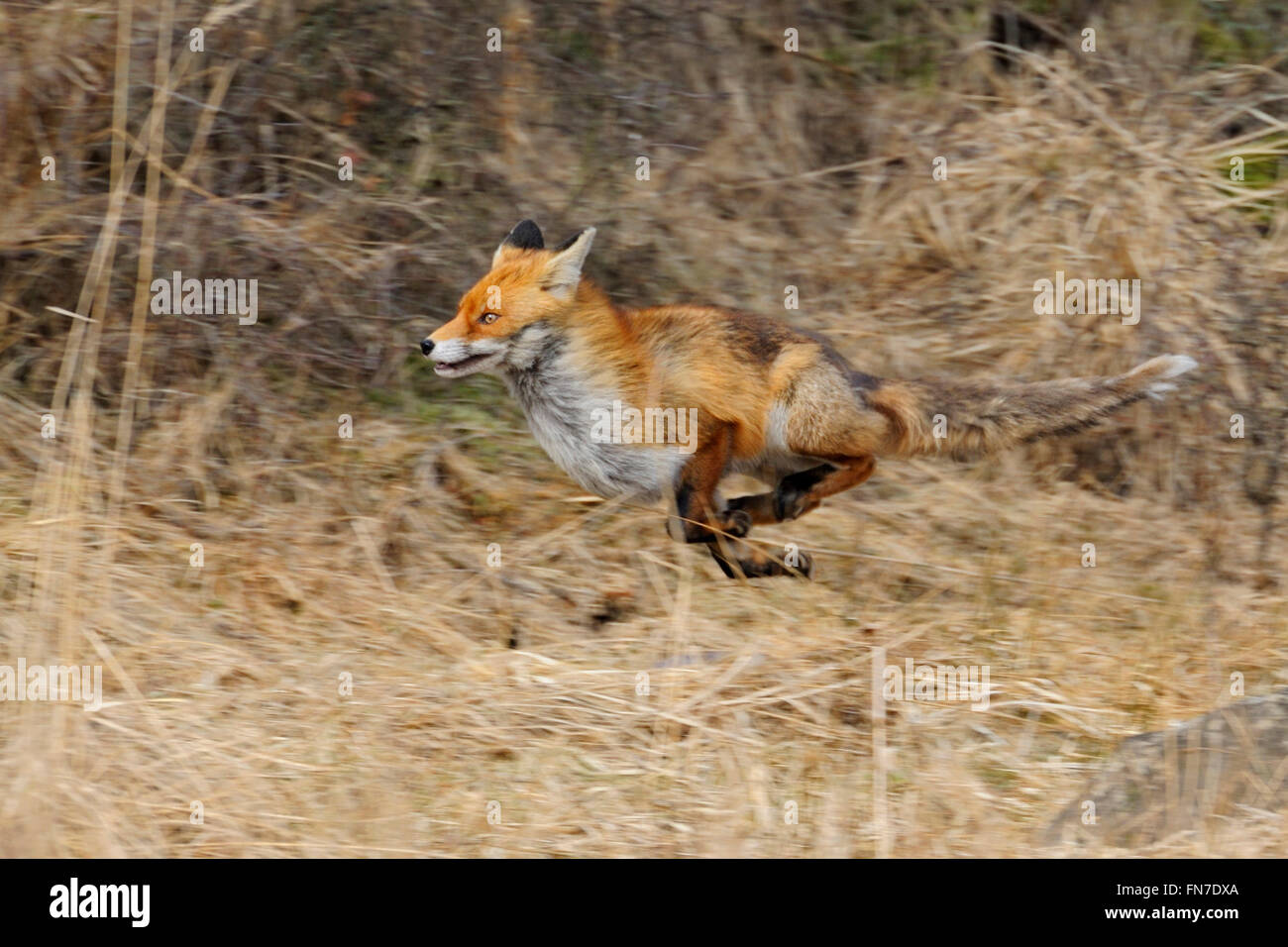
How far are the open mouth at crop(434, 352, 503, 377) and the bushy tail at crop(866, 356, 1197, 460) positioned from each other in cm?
176

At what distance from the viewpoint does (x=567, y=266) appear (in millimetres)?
6766

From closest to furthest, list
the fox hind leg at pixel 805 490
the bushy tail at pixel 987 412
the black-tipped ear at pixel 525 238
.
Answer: the bushy tail at pixel 987 412, the fox hind leg at pixel 805 490, the black-tipped ear at pixel 525 238

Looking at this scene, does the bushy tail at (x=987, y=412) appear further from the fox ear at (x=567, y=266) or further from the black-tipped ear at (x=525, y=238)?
the black-tipped ear at (x=525, y=238)

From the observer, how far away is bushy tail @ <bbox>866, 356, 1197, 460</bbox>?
6.82 metres

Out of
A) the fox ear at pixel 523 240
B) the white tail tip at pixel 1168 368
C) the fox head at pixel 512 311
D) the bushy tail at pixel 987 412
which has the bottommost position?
the bushy tail at pixel 987 412

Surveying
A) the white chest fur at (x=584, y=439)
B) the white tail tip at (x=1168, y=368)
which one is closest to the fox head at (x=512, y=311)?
the white chest fur at (x=584, y=439)

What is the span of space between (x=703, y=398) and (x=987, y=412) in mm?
1349

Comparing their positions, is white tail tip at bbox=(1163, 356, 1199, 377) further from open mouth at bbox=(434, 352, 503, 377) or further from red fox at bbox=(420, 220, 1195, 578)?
open mouth at bbox=(434, 352, 503, 377)

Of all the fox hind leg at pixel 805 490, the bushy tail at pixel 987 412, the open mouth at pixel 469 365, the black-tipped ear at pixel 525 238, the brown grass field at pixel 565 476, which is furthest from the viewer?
the black-tipped ear at pixel 525 238

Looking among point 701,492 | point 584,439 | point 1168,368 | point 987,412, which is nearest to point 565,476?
point 584,439

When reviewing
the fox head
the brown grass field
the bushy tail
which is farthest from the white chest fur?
the bushy tail

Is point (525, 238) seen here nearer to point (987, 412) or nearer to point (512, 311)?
point (512, 311)

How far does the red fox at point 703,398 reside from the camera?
668 centimetres

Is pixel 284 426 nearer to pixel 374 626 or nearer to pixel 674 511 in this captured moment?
pixel 374 626
